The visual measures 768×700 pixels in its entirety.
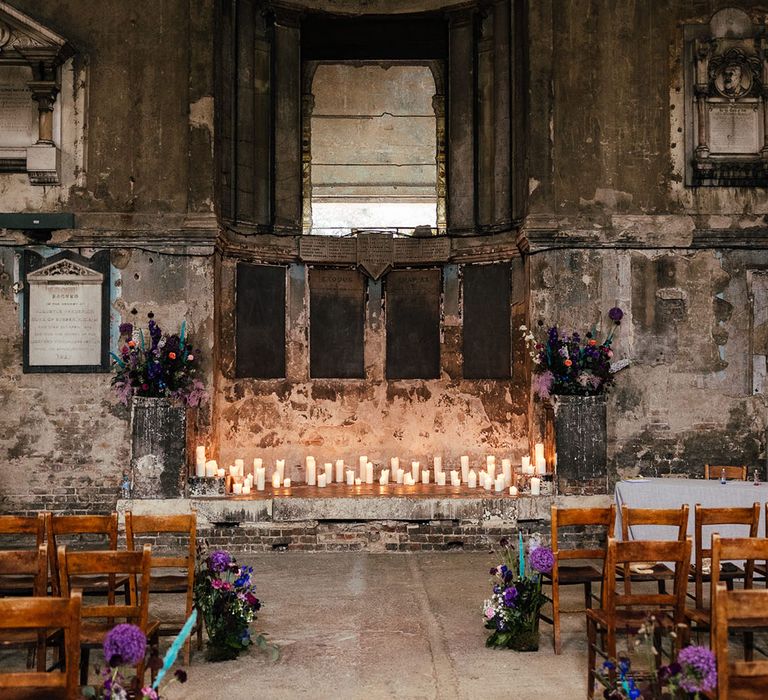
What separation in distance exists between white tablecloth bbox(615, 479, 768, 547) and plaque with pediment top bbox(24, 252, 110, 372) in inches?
218

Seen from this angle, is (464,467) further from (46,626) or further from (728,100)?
(46,626)

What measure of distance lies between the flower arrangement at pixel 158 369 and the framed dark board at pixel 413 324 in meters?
2.66

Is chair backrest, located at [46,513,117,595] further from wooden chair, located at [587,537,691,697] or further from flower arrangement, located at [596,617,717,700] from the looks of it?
flower arrangement, located at [596,617,717,700]

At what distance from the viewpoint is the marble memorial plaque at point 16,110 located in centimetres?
971

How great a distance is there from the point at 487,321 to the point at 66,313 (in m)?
4.75

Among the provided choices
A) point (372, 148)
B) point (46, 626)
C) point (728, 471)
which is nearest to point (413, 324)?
point (372, 148)

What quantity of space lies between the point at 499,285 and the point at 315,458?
9.82 ft

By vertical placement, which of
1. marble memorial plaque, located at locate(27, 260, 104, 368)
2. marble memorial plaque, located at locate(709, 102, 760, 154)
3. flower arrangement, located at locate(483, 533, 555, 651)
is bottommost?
flower arrangement, located at locate(483, 533, 555, 651)

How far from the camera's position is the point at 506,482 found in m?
9.61

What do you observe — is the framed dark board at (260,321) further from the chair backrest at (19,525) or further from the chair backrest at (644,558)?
the chair backrest at (644,558)

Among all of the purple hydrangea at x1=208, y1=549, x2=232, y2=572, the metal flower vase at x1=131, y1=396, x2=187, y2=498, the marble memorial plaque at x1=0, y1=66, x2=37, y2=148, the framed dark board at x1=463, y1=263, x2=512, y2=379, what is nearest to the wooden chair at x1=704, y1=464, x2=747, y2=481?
the framed dark board at x1=463, y1=263, x2=512, y2=379

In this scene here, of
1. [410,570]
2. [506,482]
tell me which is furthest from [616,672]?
[506,482]

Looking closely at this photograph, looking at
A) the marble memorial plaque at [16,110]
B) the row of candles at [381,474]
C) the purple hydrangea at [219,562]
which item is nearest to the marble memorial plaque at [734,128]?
the row of candles at [381,474]

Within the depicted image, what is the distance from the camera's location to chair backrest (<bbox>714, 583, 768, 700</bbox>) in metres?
3.28
